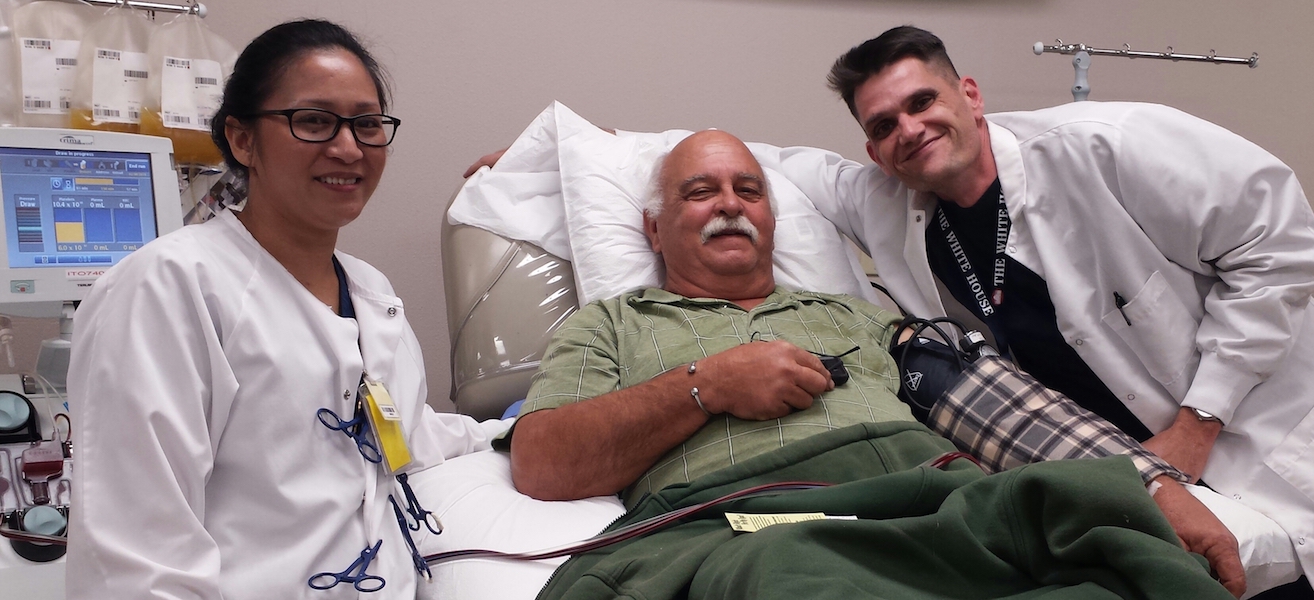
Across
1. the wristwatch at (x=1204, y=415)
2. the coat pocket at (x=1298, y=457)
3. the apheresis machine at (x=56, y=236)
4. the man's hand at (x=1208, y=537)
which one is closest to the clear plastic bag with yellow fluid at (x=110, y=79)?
the apheresis machine at (x=56, y=236)

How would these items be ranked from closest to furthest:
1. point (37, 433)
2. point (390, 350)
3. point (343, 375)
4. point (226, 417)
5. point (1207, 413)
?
point (226, 417)
point (343, 375)
point (390, 350)
point (37, 433)
point (1207, 413)

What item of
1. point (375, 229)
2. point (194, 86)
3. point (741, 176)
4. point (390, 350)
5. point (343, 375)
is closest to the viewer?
point (343, 375)

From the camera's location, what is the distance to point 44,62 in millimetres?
1636

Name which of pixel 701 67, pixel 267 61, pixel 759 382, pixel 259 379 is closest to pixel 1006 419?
pixel 759 382

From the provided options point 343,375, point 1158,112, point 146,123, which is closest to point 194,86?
point 146,123

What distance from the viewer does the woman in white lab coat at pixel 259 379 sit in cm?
100

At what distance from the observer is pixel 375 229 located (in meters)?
2.37

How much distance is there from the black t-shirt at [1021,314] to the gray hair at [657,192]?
37 cm

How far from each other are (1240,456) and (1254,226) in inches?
16.5

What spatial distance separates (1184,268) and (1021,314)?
1.01ft

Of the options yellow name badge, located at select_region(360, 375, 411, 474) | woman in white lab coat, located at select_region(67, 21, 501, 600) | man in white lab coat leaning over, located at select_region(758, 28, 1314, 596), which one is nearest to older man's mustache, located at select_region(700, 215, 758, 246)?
man in white lab coat leaning over, located at select_region(758, 28, 1314, 596)

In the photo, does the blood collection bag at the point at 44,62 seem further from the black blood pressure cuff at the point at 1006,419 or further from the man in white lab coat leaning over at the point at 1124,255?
the black blood pressure cuff at the point at 1006,419

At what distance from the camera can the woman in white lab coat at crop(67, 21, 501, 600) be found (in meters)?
1.00

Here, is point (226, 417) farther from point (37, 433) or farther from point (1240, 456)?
point (1240, 456)
